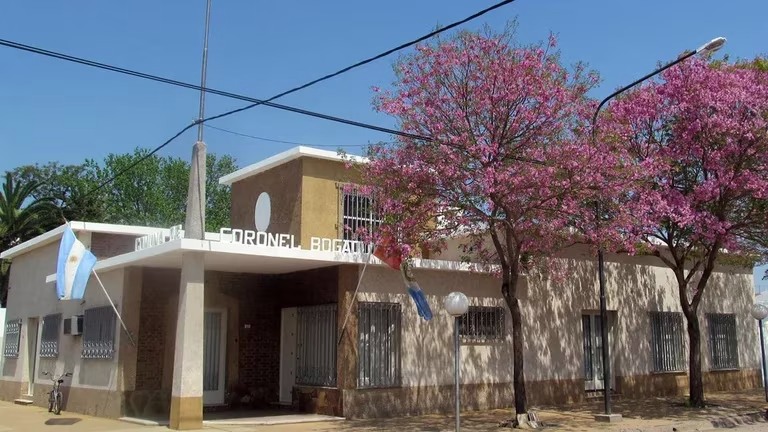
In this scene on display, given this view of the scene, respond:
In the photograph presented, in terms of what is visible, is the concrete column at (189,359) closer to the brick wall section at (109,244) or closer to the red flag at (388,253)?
the red flag at (388,253)

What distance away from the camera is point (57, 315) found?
19641mm

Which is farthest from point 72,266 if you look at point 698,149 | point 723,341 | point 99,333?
point 723,341

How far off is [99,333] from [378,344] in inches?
259

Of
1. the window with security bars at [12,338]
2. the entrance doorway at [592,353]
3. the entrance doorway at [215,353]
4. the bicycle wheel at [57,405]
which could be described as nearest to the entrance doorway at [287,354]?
the entrance doorway at [215,353]

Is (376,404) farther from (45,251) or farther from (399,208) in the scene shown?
(45,251)

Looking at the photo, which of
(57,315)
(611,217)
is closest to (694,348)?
(611,217)

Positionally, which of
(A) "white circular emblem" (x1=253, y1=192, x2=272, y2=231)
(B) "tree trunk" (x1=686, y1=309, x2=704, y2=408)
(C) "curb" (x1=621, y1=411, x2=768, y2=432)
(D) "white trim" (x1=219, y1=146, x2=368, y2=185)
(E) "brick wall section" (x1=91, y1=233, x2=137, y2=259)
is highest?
(D) "white trim" (x1=219, y1=146, x2=368, y2=185)

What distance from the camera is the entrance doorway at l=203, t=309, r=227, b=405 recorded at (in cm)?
1769

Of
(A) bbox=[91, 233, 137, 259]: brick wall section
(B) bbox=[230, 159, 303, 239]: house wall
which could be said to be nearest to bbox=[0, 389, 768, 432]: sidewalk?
(A) bbox=[91, 233, 137, 259]: brick wall section

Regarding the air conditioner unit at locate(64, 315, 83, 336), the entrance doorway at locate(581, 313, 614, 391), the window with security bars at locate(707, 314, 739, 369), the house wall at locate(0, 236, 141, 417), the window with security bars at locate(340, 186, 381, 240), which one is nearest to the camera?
the house wall at locate(0, 236, 141, 417)

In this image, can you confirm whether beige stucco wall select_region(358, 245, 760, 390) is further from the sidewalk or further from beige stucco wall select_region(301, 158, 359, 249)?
beige stucco wall select_region(301, 158, 359, 249)

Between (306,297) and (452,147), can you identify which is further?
(306,297)

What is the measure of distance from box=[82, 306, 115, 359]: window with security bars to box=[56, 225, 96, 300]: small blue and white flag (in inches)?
37.3

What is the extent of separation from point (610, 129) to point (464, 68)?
3536mm
